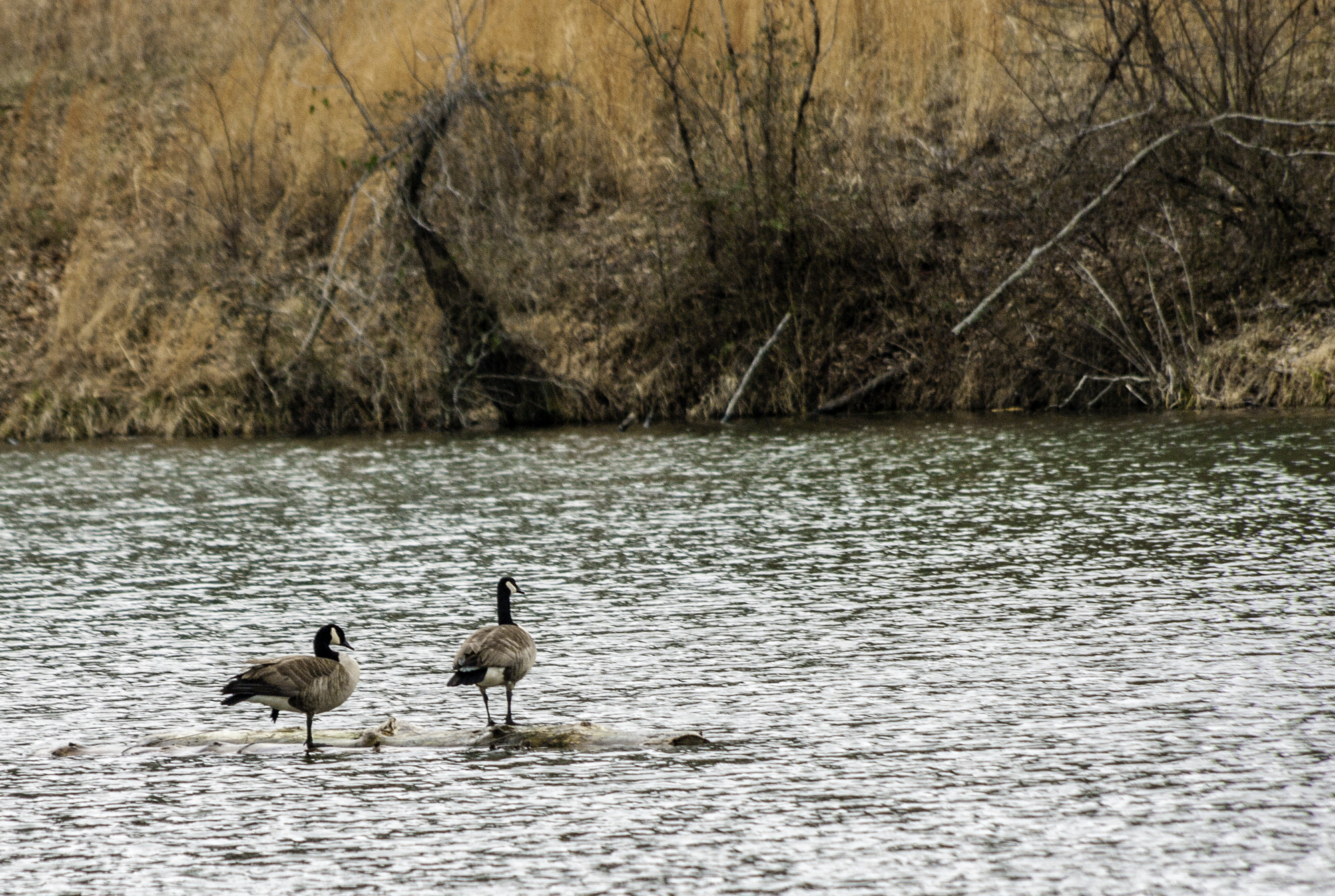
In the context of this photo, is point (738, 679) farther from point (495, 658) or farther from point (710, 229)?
point (710, 229)

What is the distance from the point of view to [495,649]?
9125 mm

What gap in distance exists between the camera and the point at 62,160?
43.0m

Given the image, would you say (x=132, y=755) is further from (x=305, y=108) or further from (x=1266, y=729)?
(x=305, y=108)

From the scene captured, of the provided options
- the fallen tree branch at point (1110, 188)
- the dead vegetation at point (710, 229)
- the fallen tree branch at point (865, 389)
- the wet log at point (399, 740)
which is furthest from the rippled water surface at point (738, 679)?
the fallen tree branch at point (865, 389)

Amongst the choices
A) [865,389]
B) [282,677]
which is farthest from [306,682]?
[865,389]

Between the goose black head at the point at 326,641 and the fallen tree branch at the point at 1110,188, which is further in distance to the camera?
the fallen tree branch at the point at 1110,188

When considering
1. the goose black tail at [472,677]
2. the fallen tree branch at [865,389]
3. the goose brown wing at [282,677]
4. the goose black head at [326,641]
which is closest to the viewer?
the goose brown wing at [282,677]

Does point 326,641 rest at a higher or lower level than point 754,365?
lower

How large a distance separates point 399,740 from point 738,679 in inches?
97.9

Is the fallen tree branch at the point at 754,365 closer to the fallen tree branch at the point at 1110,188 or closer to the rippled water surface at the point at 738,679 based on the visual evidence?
the fallen tree branch at the point at 1110,188

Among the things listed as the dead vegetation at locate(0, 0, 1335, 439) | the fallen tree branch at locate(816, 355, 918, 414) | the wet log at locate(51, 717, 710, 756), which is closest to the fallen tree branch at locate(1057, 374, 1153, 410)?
the dead vegetation at locate(0, 0, 1335, 439)

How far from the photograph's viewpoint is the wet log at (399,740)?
8.83 meters

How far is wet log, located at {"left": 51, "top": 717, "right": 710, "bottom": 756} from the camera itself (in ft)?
29.0

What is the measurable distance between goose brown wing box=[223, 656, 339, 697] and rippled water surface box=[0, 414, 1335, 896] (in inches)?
18.8
